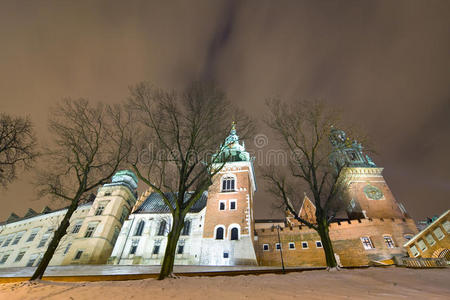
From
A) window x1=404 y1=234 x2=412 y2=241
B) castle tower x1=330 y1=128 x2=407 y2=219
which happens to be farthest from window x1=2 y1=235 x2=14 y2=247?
window x1=404 y1=234 x2=412 y2=241

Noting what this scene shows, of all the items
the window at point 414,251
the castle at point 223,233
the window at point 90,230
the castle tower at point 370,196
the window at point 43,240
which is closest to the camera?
the window at point 414,251

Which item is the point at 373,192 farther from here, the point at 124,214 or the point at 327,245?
the point at 124,214

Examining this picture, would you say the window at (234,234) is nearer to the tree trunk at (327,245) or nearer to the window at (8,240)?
the tree trunk at (327,245)

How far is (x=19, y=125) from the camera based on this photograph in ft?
41.4

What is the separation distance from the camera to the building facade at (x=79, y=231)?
1151 inches

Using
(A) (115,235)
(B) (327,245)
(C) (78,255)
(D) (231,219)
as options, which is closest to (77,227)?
(C) (78,255)

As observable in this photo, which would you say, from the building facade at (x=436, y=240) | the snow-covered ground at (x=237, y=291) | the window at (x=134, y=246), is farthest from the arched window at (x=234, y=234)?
the building facade at (x=436, y=240)

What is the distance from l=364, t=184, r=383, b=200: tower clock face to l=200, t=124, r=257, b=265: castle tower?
866 inches

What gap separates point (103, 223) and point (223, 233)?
737 inches

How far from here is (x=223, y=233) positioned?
1035 inches

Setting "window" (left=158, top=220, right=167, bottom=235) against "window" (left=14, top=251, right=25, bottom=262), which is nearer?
"window" (left=158, top=220, right=167, bottom=235)

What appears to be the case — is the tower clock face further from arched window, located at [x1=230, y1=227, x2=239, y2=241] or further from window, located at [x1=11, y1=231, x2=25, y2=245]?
window, located at [x1=11, y1=231, x2=25, y2=245]

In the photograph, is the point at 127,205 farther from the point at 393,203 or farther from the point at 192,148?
the point at 393,203

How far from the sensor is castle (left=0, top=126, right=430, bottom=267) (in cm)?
2645
